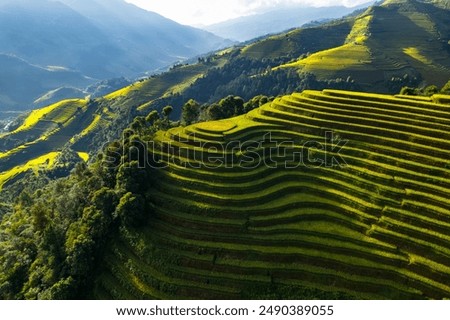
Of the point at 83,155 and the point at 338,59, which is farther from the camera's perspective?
the point at 338,59

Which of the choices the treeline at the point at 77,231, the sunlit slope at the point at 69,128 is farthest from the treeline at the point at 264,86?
the treeline at the point at 77,231

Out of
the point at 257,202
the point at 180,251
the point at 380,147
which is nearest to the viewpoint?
the point at 180,251

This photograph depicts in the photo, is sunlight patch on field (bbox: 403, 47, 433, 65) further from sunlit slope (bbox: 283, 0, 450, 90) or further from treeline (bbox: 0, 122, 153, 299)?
treeline (bbox: 0, 122, 153, 299)

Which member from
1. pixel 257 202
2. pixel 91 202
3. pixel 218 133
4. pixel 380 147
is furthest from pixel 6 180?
pixel 380 147

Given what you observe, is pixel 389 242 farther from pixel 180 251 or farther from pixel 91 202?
pixel 91 202

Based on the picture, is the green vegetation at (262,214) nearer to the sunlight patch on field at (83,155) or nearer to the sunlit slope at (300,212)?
the sunlit slope at (300,212)

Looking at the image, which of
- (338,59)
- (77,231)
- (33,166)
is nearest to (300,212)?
(77,231)

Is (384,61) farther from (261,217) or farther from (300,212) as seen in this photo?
(261,217)

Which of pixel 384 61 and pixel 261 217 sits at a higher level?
pixel 261 217
